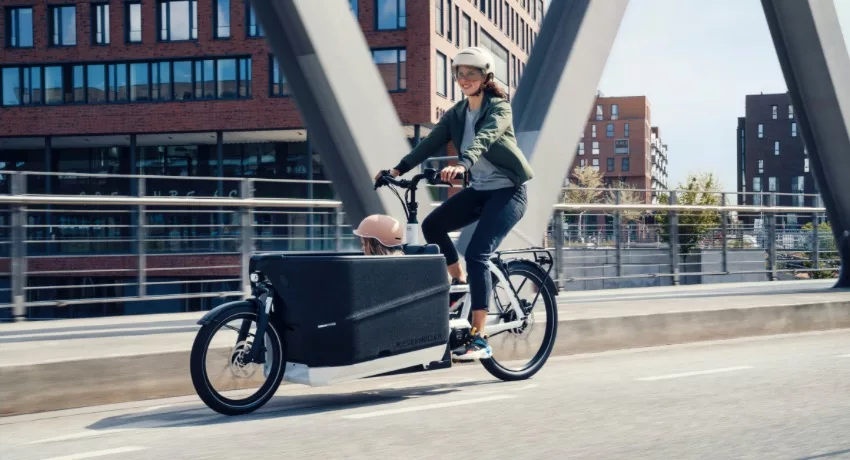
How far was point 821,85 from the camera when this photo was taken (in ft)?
39.2

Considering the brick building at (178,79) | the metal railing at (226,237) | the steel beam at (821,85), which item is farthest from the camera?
the brick building at (178,79)

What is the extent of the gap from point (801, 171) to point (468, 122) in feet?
394

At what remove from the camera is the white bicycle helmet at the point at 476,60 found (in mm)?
6067

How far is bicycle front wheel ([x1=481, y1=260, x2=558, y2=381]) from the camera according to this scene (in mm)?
6633

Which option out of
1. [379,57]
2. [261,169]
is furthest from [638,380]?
[261,169]

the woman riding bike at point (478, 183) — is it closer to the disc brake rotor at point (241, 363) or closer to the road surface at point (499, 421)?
the road surface at point (499, 421)

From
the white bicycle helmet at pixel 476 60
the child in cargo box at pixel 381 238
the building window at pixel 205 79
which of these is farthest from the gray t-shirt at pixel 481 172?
the building window at pixel 205 79

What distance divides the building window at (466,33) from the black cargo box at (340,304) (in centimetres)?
4985

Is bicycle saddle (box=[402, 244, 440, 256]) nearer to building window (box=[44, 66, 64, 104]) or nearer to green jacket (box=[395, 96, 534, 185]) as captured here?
green jacket (box=[395, 96, 534, 185])

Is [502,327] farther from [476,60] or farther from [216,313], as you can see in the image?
[216,313]

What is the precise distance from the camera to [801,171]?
389ft

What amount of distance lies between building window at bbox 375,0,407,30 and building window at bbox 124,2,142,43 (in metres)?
12.0

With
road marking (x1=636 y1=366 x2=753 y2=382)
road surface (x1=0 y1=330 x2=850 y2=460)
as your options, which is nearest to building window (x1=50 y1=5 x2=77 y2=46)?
road surface (x1=0 y1=330 x2=850 y2=460)

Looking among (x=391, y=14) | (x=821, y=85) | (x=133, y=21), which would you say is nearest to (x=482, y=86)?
(x=821, y=85)
